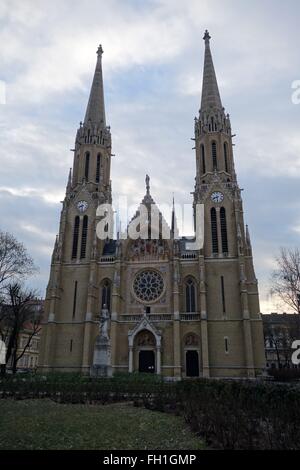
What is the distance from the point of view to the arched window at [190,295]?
42.8 m

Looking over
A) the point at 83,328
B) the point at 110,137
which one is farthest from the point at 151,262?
the point at 110,137

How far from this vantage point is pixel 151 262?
148ft

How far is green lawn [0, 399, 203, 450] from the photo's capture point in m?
9.00

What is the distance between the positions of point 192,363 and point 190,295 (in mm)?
7806

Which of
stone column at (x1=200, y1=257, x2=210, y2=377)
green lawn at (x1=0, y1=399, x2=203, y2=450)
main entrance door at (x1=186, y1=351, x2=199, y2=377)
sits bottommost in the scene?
green lawn at (x1=0, y1=399, x2=203, y2=450)

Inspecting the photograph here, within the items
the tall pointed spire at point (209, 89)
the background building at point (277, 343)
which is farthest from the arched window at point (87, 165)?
the background building at point (277, 343)

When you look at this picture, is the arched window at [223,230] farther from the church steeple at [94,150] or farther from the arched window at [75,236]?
the arched window at [75,236]

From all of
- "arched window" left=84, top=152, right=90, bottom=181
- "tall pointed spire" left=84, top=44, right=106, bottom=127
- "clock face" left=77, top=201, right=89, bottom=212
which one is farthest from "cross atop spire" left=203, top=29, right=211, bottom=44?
"clock face" left=77, top=201, right=89, bottom=212

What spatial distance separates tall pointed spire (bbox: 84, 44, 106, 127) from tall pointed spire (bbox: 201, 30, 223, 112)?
1631cm

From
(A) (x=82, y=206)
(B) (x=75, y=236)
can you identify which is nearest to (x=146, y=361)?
(B) (x=75, y=236)

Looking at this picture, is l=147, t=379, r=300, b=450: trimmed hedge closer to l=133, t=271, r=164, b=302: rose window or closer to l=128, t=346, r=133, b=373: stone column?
l=128, t=346, r=133, b=373: stone column

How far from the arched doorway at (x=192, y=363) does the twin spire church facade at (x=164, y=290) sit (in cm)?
11
